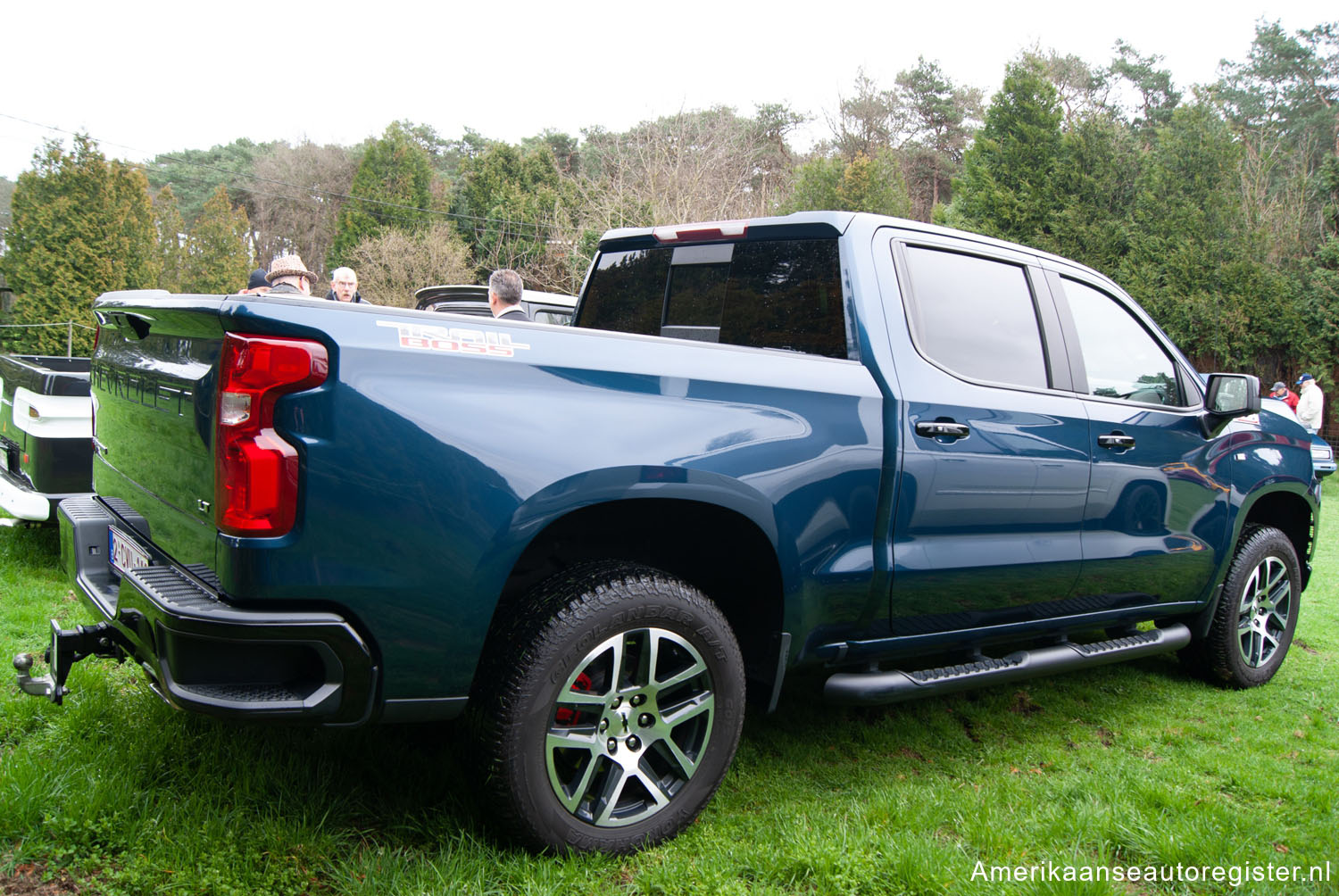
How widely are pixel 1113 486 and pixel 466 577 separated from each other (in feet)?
8.74

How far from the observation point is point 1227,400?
4121mm

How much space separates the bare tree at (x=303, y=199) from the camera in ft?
141

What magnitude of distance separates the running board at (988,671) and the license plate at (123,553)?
2044 millimetres

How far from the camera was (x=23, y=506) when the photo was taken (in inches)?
196

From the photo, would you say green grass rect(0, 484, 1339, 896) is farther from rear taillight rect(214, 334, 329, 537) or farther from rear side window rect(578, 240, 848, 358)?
rear side window rect(578, 240, 848, 358)

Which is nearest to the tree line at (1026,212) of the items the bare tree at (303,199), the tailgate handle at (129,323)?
the bare tree at (303,199)

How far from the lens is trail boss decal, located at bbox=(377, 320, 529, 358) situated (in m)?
2.22

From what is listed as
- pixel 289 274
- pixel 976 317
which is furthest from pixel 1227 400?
pixel 289 274

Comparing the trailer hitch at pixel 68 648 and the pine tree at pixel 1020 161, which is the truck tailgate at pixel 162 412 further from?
the pine tree at pixel 1020 161

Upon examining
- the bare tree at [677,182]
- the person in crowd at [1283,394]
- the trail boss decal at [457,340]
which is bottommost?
the person in crowd at [1283,394]

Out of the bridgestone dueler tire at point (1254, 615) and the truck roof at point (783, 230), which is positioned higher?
the truck roof at point (783, 230)

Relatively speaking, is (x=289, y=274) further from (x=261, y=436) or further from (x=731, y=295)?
(x=261, y=436)

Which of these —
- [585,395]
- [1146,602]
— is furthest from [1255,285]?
[585,395]

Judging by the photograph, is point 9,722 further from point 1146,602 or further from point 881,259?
point 1146,602
